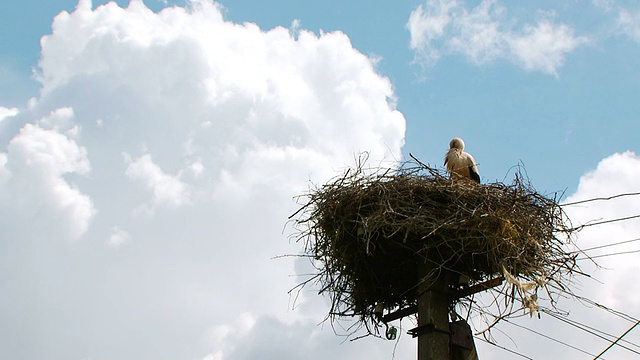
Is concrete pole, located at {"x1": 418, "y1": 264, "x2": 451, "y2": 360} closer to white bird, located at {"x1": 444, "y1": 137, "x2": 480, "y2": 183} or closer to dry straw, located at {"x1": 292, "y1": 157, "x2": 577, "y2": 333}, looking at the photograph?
dry straw, located at {"x1": 292, "y1": 157, "x2": 577, "y2": 333}

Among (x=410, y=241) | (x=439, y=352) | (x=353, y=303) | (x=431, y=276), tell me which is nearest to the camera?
(x=439, y=352)

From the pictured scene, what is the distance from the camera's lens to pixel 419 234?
505 centimetres

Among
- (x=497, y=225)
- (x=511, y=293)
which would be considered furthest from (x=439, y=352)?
(x=497, y=225)

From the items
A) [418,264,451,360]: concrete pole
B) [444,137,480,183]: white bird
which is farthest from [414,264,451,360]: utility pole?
[444,137,480,183]: white bird

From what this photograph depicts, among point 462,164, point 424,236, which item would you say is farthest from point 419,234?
point 462,164

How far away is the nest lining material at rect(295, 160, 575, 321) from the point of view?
493 centimetres

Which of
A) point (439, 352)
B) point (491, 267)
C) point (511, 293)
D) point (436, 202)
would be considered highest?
point (436, 202)

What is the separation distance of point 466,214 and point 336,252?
1.07 m

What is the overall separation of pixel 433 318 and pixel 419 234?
2.23 ft

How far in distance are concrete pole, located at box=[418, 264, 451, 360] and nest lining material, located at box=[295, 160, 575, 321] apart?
0.30ft

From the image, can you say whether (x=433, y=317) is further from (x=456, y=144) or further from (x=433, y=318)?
(x=456, y=144)

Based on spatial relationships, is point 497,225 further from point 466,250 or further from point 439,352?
point 439,352

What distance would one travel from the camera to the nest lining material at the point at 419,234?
4934mm

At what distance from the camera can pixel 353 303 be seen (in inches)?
221
